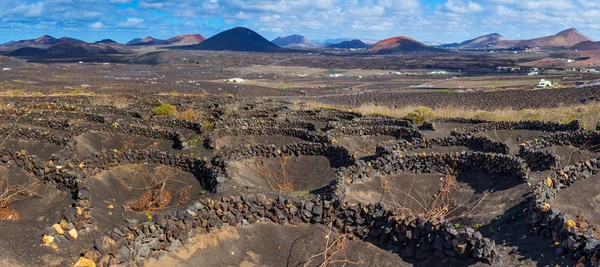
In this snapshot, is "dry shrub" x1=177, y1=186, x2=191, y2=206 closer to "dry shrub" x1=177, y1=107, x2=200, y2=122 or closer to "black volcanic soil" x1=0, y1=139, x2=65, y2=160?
"black volcanic soil" x1=0, y1=139, x2=65, y2=160

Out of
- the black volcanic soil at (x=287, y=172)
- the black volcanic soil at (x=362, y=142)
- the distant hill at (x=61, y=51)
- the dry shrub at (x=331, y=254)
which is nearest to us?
the dry shrub at (x=331, y=254)

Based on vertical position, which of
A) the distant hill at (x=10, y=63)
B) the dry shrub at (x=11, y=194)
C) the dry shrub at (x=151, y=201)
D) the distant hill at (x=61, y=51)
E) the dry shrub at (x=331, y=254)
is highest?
the distant hill at (x=61, y=51)

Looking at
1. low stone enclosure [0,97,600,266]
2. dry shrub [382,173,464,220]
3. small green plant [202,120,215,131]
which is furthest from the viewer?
small green plant [202,120,215,131]

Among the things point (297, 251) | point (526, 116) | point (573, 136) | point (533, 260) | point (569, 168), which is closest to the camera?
point (533, 260)

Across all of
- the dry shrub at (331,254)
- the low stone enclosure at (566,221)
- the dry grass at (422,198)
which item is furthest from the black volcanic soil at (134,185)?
the low stone enclosure at (566,221)

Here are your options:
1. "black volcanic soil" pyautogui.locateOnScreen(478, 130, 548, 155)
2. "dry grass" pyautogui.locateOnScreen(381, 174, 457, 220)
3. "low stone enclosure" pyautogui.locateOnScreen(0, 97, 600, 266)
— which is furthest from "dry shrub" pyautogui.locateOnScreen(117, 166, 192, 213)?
"black volcanic soil" pyautogui.locateOnScreen(478, 130, 548, 155)

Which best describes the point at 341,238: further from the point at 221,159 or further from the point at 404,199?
the point at 221,159

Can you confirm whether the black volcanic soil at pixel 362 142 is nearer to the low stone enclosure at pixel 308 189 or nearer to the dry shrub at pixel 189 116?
the low stone enclosure at pixel 308 189

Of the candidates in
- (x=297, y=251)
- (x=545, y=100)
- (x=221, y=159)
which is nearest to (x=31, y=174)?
(x=221, y=159)
